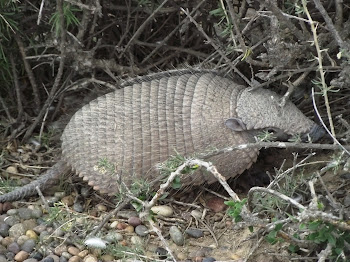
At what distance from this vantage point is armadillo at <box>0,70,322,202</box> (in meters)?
3.72

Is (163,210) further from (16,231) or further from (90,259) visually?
(16,231)

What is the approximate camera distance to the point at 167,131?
3797 mm

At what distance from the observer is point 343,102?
397 cm

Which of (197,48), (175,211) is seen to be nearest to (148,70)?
(197,48)

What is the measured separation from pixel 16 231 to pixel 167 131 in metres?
1.09

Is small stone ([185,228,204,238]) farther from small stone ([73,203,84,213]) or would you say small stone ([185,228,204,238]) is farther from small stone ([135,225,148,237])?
small stone ([73,203,84,213])

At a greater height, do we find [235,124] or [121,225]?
[235,124]

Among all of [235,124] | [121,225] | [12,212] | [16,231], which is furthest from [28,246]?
[235,124]

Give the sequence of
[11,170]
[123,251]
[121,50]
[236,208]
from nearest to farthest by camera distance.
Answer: [236,208]
[123,251]
[11,170]
[121,50]

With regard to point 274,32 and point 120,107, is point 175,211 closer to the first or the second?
point 120,107

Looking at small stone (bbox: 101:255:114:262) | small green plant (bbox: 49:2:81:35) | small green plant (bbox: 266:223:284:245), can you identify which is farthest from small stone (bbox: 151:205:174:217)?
small green plant (bbox: 49:2:81:35)

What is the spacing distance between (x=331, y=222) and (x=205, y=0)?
1.98 m

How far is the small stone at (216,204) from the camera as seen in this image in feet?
12.2

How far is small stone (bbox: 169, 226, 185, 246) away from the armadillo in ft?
1.39
